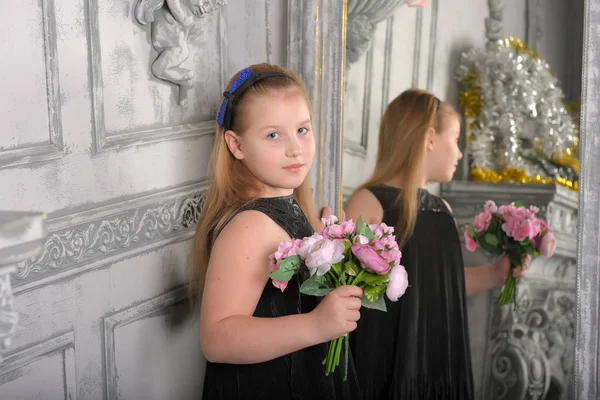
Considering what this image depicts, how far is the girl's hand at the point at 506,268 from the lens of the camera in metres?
2.70

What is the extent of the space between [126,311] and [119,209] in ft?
1.00

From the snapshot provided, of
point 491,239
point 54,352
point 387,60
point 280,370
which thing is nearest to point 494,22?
point 387,60

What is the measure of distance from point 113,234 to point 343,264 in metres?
0.70

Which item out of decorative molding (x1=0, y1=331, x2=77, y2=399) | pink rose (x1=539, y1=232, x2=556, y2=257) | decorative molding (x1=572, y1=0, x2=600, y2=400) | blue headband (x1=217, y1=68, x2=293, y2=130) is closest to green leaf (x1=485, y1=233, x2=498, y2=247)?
pink rose (x1=539, y1=232, x2=556, y2=257)

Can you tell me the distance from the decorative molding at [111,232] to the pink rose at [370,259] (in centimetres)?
74

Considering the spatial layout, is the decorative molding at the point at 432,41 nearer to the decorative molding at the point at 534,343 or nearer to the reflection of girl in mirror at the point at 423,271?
the reflection of girl in mirror at the point at 423,271

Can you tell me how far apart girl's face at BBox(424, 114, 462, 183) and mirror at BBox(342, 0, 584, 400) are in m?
0.03

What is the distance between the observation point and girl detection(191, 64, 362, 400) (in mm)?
2070

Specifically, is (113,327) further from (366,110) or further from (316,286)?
(366,110)

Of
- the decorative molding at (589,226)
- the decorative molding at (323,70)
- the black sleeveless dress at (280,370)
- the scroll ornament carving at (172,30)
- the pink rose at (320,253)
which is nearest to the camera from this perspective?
the pink rose at (320,253)

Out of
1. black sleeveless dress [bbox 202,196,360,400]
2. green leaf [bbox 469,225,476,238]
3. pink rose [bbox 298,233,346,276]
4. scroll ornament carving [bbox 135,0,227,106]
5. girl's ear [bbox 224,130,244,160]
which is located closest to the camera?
pink rose [bbox 298,233,346,276]

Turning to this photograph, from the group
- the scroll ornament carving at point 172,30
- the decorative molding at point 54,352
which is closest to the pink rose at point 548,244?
the scroll ornament carving at point 172,30

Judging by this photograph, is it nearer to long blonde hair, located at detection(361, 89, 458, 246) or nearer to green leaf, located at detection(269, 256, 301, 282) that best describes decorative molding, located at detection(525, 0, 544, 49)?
long blonde hair, located at detection(361, 89, 458, 246)

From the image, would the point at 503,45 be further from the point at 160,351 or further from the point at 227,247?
the point at 160,351
